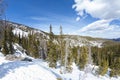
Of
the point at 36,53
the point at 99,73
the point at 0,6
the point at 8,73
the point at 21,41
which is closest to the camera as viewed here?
the point at 8,73

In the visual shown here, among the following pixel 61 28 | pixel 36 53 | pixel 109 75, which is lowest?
pixel 109 75

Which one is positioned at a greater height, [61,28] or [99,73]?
[61,28]

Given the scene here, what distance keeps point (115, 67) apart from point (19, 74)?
4928 cm

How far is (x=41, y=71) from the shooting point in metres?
23.9

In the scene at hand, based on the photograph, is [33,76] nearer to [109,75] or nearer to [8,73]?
[8,73]

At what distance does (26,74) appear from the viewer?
21891 mm

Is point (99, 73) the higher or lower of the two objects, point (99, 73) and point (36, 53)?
the lower

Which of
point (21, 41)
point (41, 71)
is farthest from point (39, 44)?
point (41, 71)

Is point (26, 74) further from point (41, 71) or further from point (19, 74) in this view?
point (41, 71)

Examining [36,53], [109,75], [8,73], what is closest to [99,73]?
[109,75]

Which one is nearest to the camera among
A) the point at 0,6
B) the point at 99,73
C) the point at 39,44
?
the point at 0,6

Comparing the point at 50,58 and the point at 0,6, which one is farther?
the point at 50,58

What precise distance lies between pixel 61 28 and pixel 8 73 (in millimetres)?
31568

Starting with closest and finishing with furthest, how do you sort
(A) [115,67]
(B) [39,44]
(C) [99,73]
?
(C) [99,73], (A) [115,67], (B) [39,44]
